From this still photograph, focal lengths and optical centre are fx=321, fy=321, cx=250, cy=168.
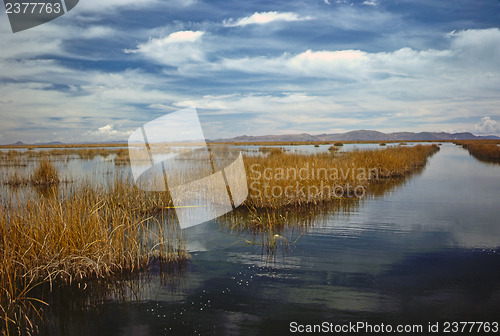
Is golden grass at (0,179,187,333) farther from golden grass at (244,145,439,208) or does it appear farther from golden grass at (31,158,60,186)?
golden grass at (31,158,60,186)

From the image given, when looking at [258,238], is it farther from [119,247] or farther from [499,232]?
[499,232]

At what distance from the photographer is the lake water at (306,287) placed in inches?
165

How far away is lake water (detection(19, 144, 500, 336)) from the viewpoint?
4.19 meters

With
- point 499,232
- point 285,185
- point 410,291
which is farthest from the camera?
point 285,185

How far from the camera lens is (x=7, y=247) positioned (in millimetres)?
4605

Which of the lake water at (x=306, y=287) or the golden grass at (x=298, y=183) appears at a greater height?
the golden grass at (x=298, y=183)

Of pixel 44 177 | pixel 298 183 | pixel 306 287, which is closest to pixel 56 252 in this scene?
pixel 306 287

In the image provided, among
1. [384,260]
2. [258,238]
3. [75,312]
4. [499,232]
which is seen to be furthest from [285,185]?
[75,312]

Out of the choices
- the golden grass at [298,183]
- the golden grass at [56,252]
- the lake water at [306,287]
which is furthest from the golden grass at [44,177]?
the golden grass at [56,252]

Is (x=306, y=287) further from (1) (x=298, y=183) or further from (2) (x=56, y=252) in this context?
(1) (x=298, y=183)

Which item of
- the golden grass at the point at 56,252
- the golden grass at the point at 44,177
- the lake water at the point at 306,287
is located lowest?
the lake water at the point at 306,287

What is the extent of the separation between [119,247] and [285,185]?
6.08 metres

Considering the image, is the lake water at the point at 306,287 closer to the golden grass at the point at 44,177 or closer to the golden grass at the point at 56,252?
the golden grass at the point at 56,252

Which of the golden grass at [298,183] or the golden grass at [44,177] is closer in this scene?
the golden grass at [298,183]
